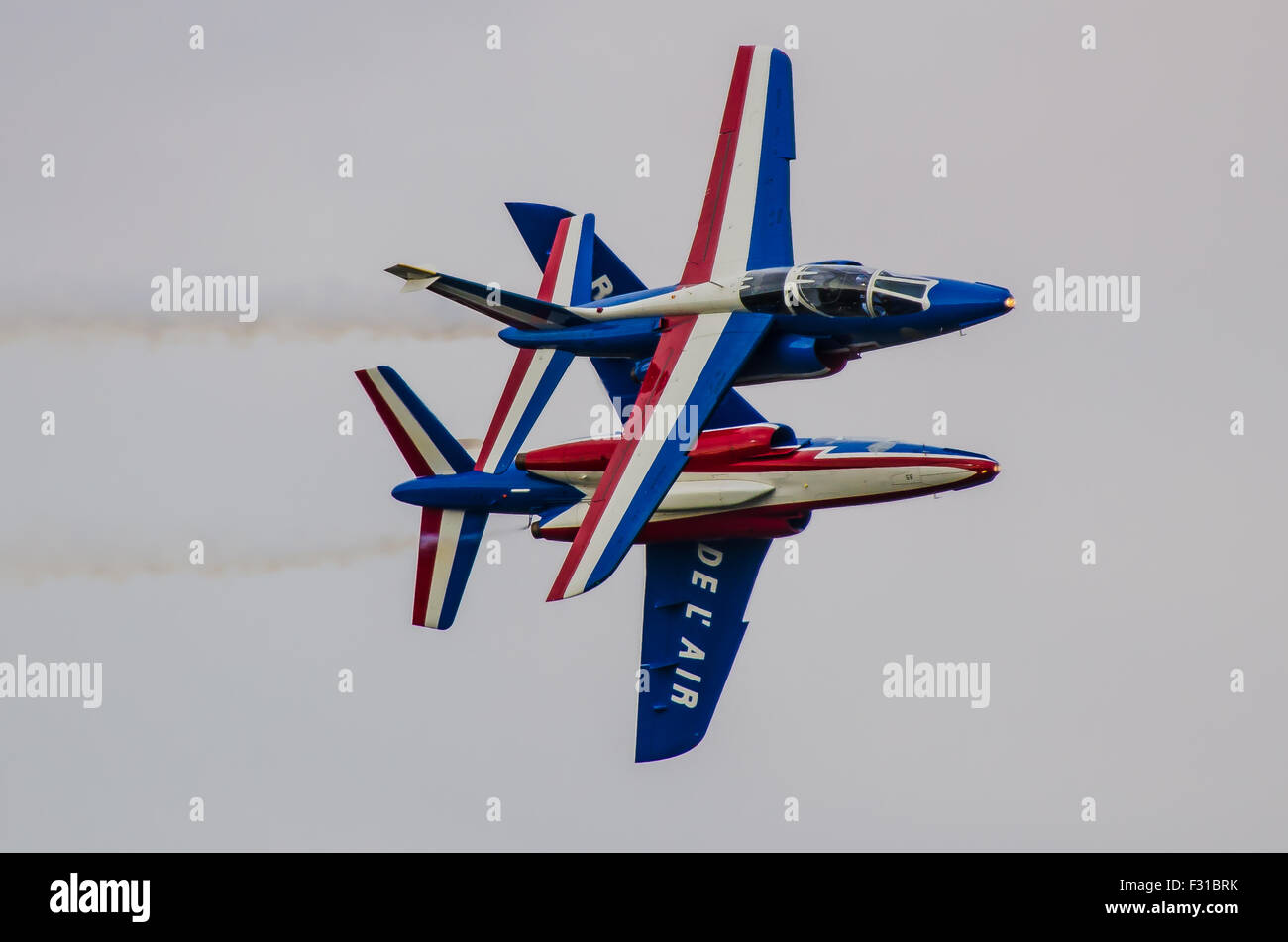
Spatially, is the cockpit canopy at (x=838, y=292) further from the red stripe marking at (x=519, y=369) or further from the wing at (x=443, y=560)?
the wing at (x=443, y=560)

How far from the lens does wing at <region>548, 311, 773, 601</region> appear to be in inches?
1188

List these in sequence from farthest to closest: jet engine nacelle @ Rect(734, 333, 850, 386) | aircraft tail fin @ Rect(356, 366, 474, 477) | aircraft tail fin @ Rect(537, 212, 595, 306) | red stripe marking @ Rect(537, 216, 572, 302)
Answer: aircraft tail fin @ Rect(356, 366, 474, 477)
red stripe marking @ Rect(537, 216, 572, 302)
aircraft tail fin @ Rect(537, 212, 595, 306)
jet engine nacelle @ Rect(734, 333, 850, 386)

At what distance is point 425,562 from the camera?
118ft

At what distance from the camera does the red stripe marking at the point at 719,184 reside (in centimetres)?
3406

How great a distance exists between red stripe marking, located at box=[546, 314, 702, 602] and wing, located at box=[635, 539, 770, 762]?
175 inches

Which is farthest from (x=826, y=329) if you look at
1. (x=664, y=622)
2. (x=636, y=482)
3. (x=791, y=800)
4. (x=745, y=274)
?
(x=791, y=800)

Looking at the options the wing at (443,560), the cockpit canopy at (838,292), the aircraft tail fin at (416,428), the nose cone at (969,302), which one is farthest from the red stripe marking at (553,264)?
the nose cone at (969,302)

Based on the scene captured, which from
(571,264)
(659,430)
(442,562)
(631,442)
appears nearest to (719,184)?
(571,264)

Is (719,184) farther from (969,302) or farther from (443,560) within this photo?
(443,560)

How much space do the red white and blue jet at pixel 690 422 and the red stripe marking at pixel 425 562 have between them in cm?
4

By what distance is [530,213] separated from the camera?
38.9 metres

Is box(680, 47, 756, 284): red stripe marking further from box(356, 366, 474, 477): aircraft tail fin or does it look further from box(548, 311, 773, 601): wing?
box(356, 366, 474, 477): aircraft tail fin

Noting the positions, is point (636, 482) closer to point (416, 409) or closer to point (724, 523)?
point (724, 523)

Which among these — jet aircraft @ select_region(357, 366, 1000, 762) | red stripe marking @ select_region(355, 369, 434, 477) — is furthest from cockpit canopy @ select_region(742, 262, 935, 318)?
→ red stripe marking @ select_region(355, 369, 434, 477)
